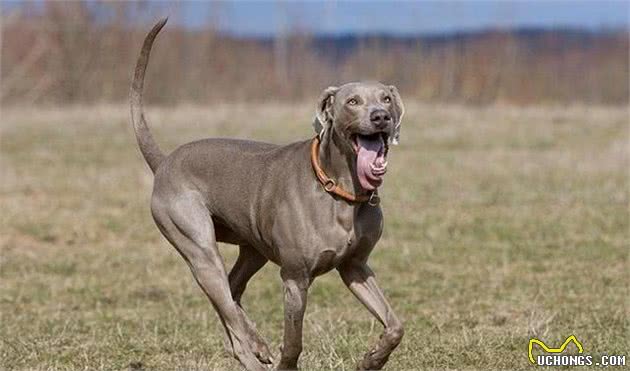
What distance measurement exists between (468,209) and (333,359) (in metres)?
6.82

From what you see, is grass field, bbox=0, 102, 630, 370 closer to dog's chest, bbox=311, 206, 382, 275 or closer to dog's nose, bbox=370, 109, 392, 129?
dog's chest, bbox=311, 206, 382, 275

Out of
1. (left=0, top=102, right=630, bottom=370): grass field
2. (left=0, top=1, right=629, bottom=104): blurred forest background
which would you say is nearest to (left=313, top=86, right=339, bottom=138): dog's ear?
(left=0, top=102, right=630, bottom=370): grass field

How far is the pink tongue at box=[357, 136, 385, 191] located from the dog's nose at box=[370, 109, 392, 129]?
13cm

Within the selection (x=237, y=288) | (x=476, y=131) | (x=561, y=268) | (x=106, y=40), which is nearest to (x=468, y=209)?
(x=561, y=268)

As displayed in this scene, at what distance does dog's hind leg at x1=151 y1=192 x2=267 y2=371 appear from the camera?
660cm

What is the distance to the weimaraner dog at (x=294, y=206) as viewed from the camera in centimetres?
611

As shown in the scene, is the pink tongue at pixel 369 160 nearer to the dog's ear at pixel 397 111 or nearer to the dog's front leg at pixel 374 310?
the dog's ear at pixel 397 111

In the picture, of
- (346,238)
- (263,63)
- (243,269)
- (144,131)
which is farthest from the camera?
(263,63)

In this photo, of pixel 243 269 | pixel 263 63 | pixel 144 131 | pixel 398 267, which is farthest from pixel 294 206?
pixel 263 63

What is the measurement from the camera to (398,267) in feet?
35.2

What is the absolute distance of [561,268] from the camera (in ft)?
34.1

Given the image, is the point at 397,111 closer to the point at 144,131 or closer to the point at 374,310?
the point at 374,310

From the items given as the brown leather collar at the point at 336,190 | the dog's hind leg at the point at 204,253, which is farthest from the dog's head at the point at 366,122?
the dog's hind leg at the point at 204,253

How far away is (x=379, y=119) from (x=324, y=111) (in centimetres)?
45
